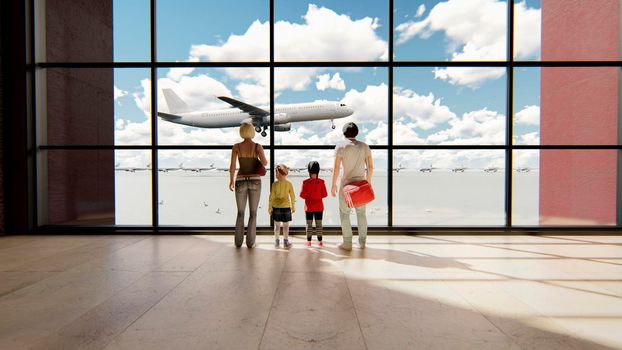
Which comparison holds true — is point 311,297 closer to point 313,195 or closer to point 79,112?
point 313,195

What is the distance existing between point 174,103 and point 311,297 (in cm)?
3341

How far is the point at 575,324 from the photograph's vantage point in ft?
6.70

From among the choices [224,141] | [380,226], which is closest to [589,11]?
[380,226]

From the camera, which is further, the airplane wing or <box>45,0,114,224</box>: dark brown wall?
the airplane wing

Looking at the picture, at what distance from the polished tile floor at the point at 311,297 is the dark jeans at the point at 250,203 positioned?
0.18 meters

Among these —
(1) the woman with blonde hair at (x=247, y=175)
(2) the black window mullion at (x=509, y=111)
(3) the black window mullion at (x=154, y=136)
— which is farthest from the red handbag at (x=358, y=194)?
(3) the black window mullion at (x=154, y=136)

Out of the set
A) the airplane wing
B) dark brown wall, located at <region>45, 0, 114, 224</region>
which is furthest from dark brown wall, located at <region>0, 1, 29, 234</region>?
the airplane wing

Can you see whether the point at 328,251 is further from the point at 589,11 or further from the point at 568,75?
the point at 568,75

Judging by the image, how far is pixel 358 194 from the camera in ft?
12.9

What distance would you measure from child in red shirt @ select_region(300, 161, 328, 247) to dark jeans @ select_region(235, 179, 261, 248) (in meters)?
0.61

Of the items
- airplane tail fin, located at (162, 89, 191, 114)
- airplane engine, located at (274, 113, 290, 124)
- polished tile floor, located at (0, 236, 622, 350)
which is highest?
airplane tail fin, located at (162, 89, 191, 114)

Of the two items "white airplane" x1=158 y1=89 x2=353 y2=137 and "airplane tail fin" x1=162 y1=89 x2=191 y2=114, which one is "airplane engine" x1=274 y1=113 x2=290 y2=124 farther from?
"airplane tail fin" x1=162 y1=89 x2=191 y2=114

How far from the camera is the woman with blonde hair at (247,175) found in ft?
13.6

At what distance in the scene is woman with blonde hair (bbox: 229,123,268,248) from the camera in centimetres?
414
